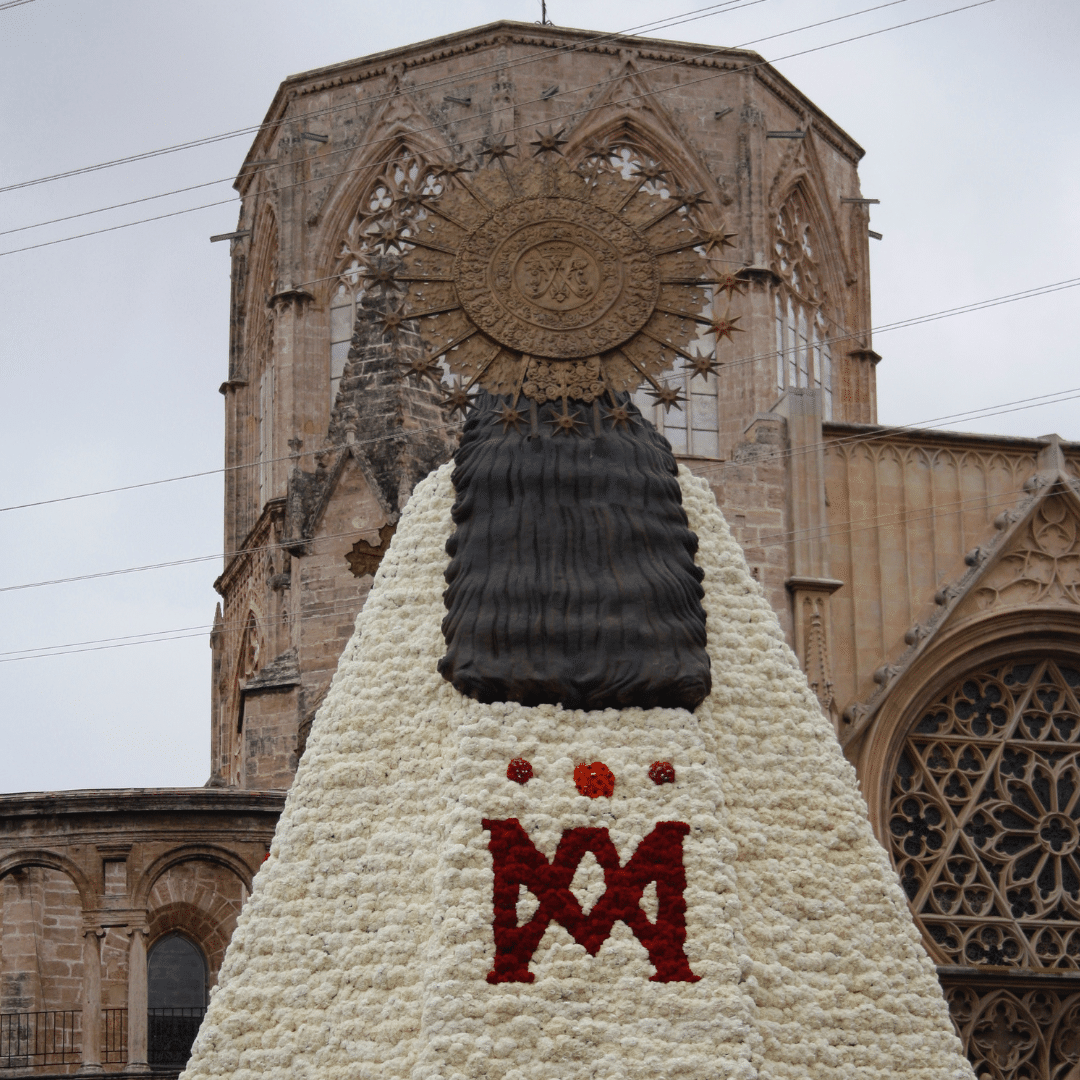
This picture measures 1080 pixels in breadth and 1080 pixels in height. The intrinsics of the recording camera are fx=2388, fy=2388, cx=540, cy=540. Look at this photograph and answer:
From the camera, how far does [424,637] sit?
515 inches

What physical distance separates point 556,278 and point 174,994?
9241 mm

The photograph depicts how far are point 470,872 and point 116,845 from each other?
780cm

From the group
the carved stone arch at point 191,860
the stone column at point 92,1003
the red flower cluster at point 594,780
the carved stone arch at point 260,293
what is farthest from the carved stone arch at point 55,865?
the carved stone arch at point 260,293

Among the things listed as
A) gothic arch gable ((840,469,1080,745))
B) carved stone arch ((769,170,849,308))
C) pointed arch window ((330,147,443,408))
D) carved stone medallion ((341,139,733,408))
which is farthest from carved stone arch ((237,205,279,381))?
carved stone medallion ((341,139,733,408))

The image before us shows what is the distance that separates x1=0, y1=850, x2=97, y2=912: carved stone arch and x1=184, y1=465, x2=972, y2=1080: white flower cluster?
6.69 m

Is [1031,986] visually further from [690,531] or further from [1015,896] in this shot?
[690,531]

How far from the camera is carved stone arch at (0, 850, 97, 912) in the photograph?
19.1 m

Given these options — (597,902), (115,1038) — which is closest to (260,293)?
(115,1038)

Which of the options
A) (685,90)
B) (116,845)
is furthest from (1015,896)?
(685,90)

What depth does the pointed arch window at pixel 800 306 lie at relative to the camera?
34.3 meters

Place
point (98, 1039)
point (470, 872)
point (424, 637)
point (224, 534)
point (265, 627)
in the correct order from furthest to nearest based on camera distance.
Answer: point (224, 534)
point (265, 627)
point (98, 1039)
point (424, 637)
point (470, 872)

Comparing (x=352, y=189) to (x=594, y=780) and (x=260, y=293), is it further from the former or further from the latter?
(x=594, y=780)

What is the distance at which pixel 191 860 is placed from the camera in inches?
763

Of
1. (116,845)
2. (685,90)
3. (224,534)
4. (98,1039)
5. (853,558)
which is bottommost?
(98,1039)
